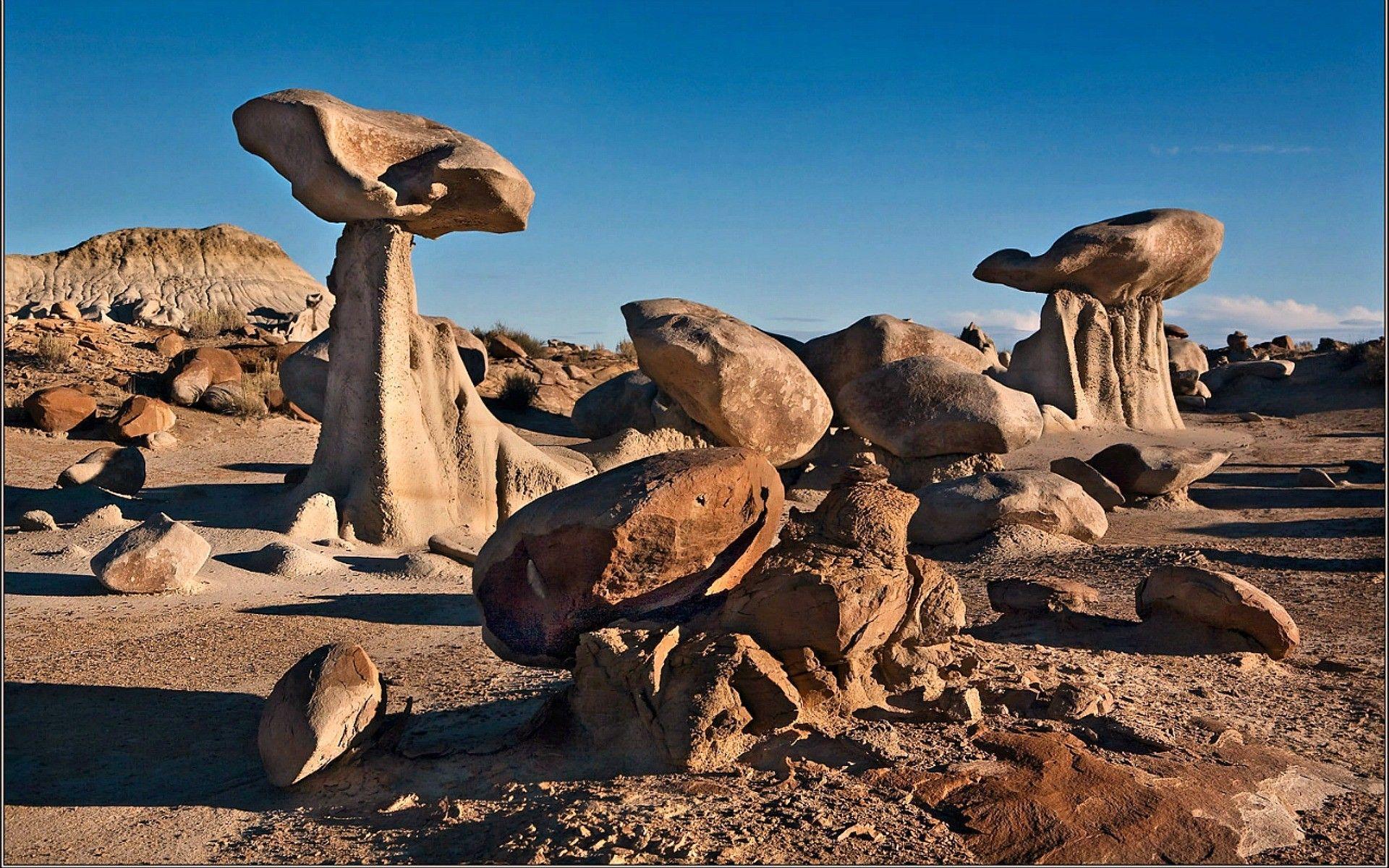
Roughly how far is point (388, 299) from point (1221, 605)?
18.2ft

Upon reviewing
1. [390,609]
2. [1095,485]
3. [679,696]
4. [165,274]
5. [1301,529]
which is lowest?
[390,609]

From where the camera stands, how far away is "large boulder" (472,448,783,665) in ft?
13.7

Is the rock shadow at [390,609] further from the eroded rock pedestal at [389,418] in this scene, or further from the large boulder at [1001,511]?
the large boulder at [1001,511]

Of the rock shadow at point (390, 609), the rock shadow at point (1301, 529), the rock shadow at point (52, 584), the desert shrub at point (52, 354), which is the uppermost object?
the desert shrub at point (52, 354)

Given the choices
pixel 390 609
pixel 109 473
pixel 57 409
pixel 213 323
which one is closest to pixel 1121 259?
pixel 390 609

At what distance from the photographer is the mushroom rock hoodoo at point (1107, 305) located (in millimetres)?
14641

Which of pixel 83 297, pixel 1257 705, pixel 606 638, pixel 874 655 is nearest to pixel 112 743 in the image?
pixel 606 638

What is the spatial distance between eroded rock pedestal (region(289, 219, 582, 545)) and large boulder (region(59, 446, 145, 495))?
2.20 meters

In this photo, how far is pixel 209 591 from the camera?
257 inches

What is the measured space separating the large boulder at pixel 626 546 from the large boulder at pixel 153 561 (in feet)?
9.13

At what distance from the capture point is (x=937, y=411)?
32.8ft

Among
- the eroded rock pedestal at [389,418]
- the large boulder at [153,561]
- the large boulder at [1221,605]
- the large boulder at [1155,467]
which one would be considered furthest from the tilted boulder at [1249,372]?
the large boulder at [153,561]

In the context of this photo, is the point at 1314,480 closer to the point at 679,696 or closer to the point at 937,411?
the point at 937,411

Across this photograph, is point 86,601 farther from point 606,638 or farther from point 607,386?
point 607,386
